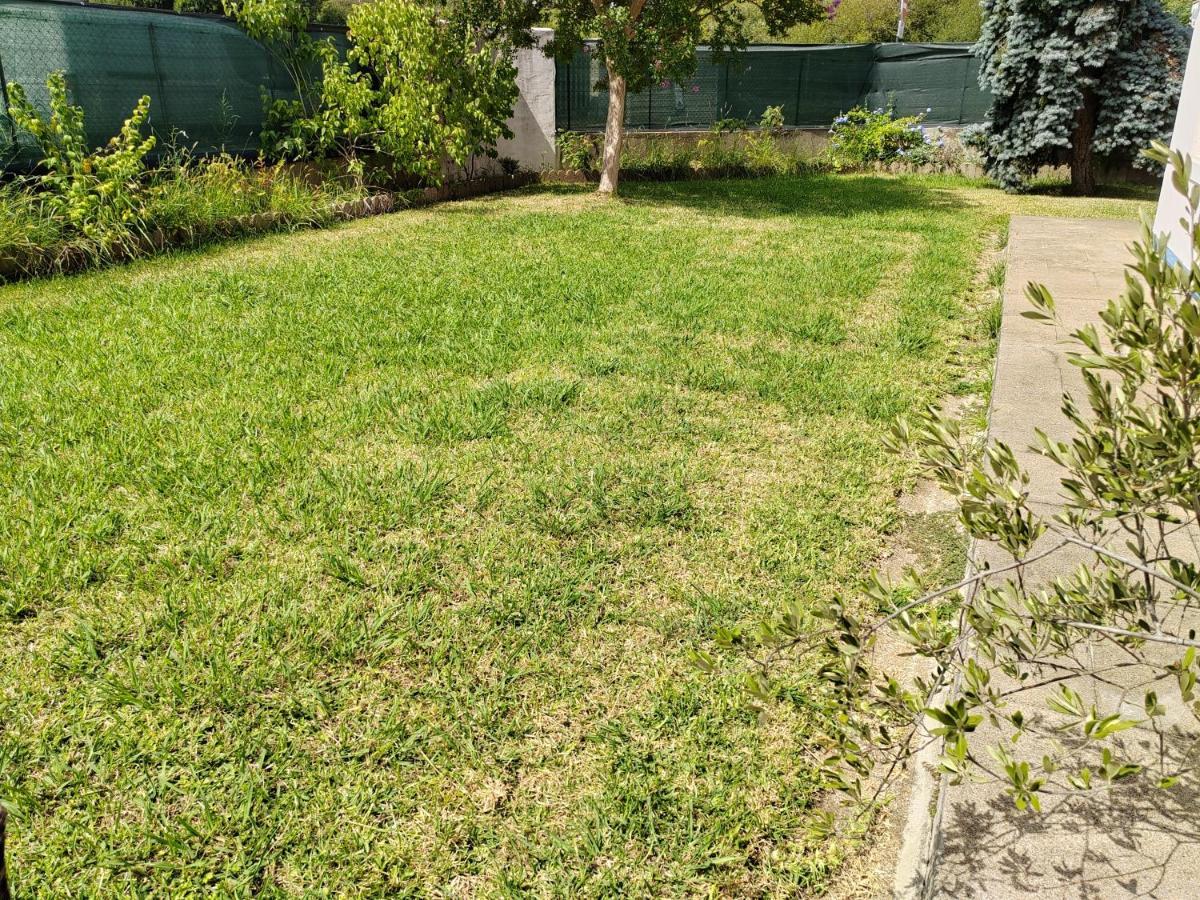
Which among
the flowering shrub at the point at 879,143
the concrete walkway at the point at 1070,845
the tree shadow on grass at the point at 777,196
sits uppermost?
the flowering shrub at the point at 879,143

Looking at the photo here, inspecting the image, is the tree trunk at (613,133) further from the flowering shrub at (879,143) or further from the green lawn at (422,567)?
the green lawn at (422,567)

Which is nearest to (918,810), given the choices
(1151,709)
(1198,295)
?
(1151,709)

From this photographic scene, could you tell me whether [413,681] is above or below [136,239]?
below

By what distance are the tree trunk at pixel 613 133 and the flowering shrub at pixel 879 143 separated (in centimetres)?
468

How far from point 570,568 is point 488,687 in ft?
2.03

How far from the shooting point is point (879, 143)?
14305 millimetres

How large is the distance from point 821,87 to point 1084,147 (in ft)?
15.5

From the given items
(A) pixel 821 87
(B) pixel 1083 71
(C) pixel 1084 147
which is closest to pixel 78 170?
(B) pixel 1083 71

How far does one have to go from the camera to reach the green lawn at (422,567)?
1.95 m

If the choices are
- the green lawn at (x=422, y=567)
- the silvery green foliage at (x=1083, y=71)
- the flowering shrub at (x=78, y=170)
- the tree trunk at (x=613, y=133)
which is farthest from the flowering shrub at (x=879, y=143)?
the flowering shrub at (x=78, y=170)

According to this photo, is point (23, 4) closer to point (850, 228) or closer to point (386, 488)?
point (386, 488)

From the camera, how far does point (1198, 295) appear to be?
4.66ft

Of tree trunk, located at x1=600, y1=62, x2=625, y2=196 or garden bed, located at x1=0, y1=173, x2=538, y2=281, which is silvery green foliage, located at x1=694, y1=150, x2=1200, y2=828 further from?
tree trunk, located at x1=600, y1=62, x2=625, y2=196

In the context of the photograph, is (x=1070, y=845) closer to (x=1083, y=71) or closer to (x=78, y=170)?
(x=78, y=170)
